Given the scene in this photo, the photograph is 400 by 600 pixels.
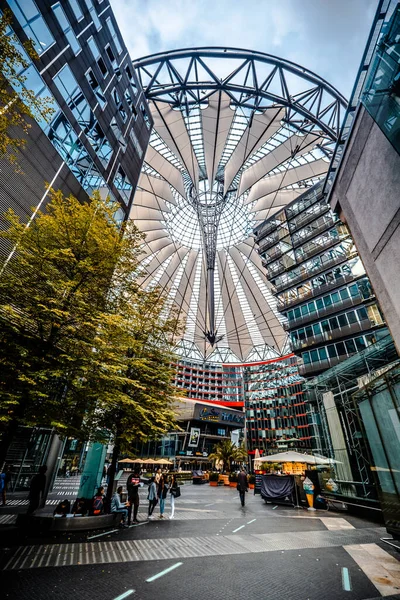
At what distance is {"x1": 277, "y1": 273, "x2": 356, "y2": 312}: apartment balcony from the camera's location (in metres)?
31.1

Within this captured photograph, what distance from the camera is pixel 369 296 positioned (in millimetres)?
28250

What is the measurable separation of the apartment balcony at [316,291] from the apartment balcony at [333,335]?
509cm

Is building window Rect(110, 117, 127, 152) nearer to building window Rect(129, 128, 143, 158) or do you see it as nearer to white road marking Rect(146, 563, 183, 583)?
building window Rect(129, 128, 143, 158)

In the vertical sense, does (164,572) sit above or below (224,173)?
below

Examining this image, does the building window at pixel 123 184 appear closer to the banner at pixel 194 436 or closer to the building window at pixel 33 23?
the building window at pixel 33 23

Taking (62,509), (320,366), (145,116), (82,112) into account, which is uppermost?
(145,116)

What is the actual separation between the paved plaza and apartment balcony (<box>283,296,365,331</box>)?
946 inches

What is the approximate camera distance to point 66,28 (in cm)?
1429

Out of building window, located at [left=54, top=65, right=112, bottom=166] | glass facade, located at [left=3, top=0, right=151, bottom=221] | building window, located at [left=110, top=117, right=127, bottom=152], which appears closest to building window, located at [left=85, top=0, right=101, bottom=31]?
glass facade, located at [left=3, top=0, right=151, bottom=221]

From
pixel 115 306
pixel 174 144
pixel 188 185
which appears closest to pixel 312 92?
pixel 174 144

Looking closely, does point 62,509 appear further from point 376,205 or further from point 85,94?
point 85,94

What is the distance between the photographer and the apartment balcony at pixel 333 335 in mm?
28281

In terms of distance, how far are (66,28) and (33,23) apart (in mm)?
3066

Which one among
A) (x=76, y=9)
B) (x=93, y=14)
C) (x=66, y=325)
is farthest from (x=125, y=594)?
(x=93, y=14)
